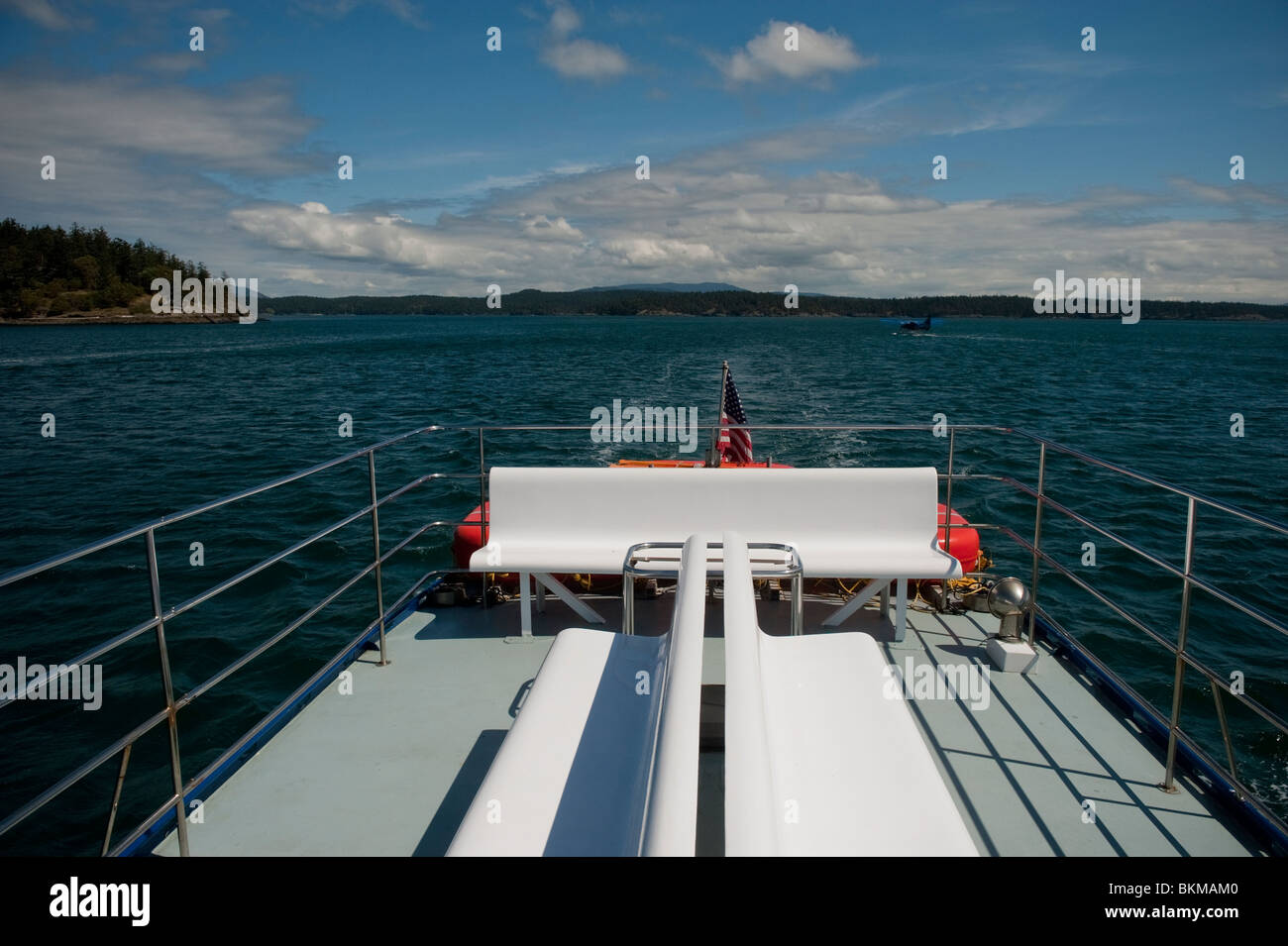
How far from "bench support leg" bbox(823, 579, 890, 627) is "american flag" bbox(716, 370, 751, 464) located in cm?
286

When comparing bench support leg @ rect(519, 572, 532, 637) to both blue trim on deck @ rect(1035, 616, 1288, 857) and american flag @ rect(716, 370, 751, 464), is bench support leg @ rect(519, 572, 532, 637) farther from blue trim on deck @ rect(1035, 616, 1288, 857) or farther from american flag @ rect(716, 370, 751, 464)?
american flag @ rect(716, 370, 751, 464)

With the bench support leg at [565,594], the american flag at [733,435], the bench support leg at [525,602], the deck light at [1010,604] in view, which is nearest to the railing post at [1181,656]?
the deck light at [1010,604]

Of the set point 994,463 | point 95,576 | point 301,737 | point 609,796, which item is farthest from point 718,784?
point 994,463

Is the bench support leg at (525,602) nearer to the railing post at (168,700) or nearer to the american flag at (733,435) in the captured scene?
the railing post at (168,700)

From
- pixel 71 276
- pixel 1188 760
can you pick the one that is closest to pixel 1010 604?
pixel 1188 760

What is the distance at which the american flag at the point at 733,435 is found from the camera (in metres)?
7.57

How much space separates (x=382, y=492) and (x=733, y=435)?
9072mm

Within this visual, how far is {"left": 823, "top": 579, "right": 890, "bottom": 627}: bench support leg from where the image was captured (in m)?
4.38

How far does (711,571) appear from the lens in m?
4.07

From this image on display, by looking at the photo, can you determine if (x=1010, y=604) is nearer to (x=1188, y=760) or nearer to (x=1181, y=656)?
(x=1188, y=760)

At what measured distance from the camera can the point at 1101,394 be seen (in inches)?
1249

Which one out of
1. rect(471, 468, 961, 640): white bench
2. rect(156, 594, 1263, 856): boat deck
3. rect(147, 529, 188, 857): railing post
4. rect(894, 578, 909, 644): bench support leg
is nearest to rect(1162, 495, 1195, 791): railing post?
rect(156, 594, 1263, 856): boat deck
